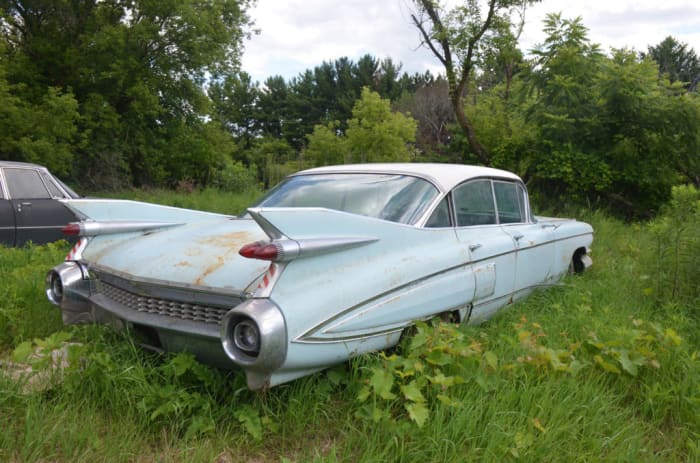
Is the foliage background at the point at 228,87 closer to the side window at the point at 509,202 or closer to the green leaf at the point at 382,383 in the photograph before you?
the side window at the point at 509,202

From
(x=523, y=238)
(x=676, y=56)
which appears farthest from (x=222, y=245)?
(x=676, y=56)

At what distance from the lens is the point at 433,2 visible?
11930mm

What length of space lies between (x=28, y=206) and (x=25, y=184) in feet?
1.03

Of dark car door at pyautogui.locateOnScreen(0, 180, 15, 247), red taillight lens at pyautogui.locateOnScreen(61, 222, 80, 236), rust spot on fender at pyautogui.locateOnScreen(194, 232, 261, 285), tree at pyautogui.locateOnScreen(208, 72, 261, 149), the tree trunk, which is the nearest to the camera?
rust spot on fender at pyautogui.locateOnScreen(194, 232, 261, 285)

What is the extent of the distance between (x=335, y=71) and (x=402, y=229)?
40167 mm

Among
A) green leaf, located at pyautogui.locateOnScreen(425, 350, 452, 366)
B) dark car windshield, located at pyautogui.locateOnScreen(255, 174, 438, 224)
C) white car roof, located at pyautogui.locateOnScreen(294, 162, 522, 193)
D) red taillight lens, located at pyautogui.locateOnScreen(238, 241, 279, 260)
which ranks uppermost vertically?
white car roof, located at pyautogui.locateOnScreen(294, 162, 522, 193)

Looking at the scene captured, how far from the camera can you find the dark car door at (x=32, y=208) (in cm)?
633

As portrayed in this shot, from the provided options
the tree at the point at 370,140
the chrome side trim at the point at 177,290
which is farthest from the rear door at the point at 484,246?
the tree at the point at 370,140

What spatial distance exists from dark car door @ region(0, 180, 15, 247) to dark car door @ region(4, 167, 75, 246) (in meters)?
0.04

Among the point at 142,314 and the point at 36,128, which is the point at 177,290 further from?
the point at 36,128

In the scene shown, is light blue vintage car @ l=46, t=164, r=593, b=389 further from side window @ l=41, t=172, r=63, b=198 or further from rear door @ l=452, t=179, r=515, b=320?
side window @ l=41, t=172, r=63, b=198

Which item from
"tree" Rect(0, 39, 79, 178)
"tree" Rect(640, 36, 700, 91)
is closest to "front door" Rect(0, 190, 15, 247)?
"tree" Rect(0, 39, 79, 178)

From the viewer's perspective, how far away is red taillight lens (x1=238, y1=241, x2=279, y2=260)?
2.19m

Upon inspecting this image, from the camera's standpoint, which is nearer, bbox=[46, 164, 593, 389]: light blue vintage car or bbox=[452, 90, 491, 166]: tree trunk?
bbox=[46, 164, 593, 389]: light blue vintage car
